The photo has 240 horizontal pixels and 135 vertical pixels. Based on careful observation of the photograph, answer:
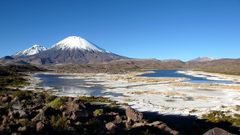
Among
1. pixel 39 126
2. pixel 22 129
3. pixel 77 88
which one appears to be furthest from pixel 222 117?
pixel 77 88

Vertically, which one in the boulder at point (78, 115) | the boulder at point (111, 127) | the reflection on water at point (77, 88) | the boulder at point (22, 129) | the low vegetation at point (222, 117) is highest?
the boulder at point (22, 129)

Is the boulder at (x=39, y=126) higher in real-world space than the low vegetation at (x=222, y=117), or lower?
higher

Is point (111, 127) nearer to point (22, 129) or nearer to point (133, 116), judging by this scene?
point (22, 129)

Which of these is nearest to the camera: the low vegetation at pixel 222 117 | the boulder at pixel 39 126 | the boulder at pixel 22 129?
the boulder at pixel 22 129

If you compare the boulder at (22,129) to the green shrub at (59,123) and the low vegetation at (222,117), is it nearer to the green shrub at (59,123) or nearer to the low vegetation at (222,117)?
the green shrub at (59,123)

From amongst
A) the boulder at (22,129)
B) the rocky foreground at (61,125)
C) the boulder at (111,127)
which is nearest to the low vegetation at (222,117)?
the rocky foreground at (61,125)

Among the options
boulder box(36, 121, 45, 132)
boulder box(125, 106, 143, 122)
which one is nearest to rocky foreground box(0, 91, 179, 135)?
boulder box(36, 121, 45, 132)

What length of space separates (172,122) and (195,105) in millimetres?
12184

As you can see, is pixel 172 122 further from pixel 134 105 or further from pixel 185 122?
pixel 134 105

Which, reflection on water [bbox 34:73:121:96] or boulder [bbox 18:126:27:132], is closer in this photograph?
boulder [bbox 18:126:27:132]

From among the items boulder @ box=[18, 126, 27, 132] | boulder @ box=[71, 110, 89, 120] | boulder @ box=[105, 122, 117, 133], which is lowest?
boulder @ box=[105, 122, 117, 133]

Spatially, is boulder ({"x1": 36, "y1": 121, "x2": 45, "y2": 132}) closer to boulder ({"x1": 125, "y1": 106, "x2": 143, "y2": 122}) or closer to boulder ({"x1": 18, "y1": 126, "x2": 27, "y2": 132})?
boulder ({"x1": 18, "y1": 126, "x2": 27, "y2": 132})

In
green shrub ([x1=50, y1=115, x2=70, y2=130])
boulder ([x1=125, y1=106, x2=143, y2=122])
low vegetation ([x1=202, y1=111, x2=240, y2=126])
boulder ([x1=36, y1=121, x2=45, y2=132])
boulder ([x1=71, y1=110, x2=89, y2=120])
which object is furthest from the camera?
low vegetation ([x1=202, y1=111, x2=240, y2=126])

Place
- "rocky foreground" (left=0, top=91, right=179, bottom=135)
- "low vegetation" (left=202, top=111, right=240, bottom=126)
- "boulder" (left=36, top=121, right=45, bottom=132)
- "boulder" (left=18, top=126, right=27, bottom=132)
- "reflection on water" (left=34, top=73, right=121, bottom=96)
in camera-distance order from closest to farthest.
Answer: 1. "boulder" (left=18, top=126, right=27, bottom=132)
2. "boulder" (left=36, top=121, right=45, bottom=132)
3. "rocky foreground" (left=0, top=91, right=179, bottom=135)
4. "low vegetation" (left=202, top=111, right=240, bottom=126)
5. "reflection on water" (left=34, top=73, right=121, bottom=96)
